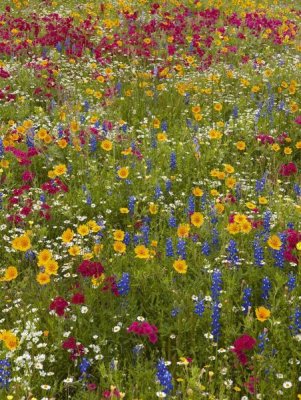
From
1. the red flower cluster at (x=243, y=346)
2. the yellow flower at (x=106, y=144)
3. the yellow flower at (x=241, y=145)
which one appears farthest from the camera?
the yellow flower at (x=241, y=145)

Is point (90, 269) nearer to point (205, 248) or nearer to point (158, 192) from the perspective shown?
point (205, 248)

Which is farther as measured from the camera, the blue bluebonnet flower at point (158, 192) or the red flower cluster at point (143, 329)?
the blue bluebonnet flower at point (158, 192)

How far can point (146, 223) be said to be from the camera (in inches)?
168

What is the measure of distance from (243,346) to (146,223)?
5.36ft

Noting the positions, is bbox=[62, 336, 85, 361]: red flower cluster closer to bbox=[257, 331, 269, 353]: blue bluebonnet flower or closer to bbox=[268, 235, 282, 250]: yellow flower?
bbox=[257, 331, 269, 353]: blue bluebonnet flower

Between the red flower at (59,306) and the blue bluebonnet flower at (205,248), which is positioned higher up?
the red flower at (59,306)

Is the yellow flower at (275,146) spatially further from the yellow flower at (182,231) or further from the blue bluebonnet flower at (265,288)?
the blue bluebonnet flower at (265,288)

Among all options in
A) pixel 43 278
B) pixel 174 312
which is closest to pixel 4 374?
pixel 43 278

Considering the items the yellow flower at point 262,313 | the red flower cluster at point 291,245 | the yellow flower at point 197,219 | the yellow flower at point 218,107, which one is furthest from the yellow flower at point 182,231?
the yellow flower at point 218,107

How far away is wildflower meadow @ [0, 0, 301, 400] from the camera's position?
9.94 feet

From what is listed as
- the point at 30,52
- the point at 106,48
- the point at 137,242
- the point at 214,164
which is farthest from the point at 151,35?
the point at 137,242

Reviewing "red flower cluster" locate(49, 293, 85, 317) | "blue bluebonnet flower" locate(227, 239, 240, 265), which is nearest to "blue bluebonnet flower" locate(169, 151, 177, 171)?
"blue bluebonnet flower" locate(227, 239, 240, 265)

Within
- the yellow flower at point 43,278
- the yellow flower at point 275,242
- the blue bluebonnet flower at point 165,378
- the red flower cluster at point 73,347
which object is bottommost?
the red flower cluster at point 73,347

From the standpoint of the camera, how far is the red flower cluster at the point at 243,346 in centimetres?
285
